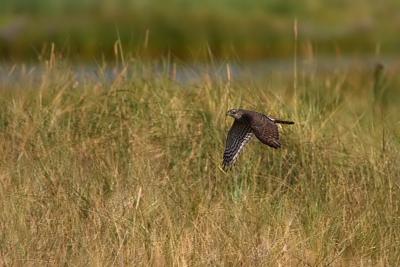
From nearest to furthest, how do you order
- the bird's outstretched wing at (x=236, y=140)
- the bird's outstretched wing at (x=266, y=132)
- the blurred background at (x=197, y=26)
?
the bird's outstretched wing at (x=266, y=132)
the bird's outstretched wing at (x=236, y=140)
the blurred background at (x=197, y=26)

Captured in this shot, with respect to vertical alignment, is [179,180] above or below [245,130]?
below

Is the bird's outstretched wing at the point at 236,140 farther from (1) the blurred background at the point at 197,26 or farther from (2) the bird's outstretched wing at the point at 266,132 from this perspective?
(1) the blurred background at the point at 197,26

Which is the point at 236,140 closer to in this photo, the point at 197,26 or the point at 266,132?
the point at 266,132

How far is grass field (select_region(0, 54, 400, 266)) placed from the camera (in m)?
5.05

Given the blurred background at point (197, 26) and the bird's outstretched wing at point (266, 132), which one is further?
the blurred background at point (197, 26)

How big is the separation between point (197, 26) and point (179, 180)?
15.8 m

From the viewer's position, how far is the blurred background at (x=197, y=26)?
20.7m

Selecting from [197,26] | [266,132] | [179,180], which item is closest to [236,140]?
[266,132]

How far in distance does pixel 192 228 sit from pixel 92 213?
19.3 inches

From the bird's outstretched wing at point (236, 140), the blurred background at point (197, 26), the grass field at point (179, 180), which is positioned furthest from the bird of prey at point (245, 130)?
the blurred background at point (197, 26)

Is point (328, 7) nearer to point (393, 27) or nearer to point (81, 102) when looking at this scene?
point (393, 27)

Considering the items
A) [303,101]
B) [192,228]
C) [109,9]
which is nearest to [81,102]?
[303,101]

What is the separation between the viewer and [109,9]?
2220cm

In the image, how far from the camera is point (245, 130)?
522cm
